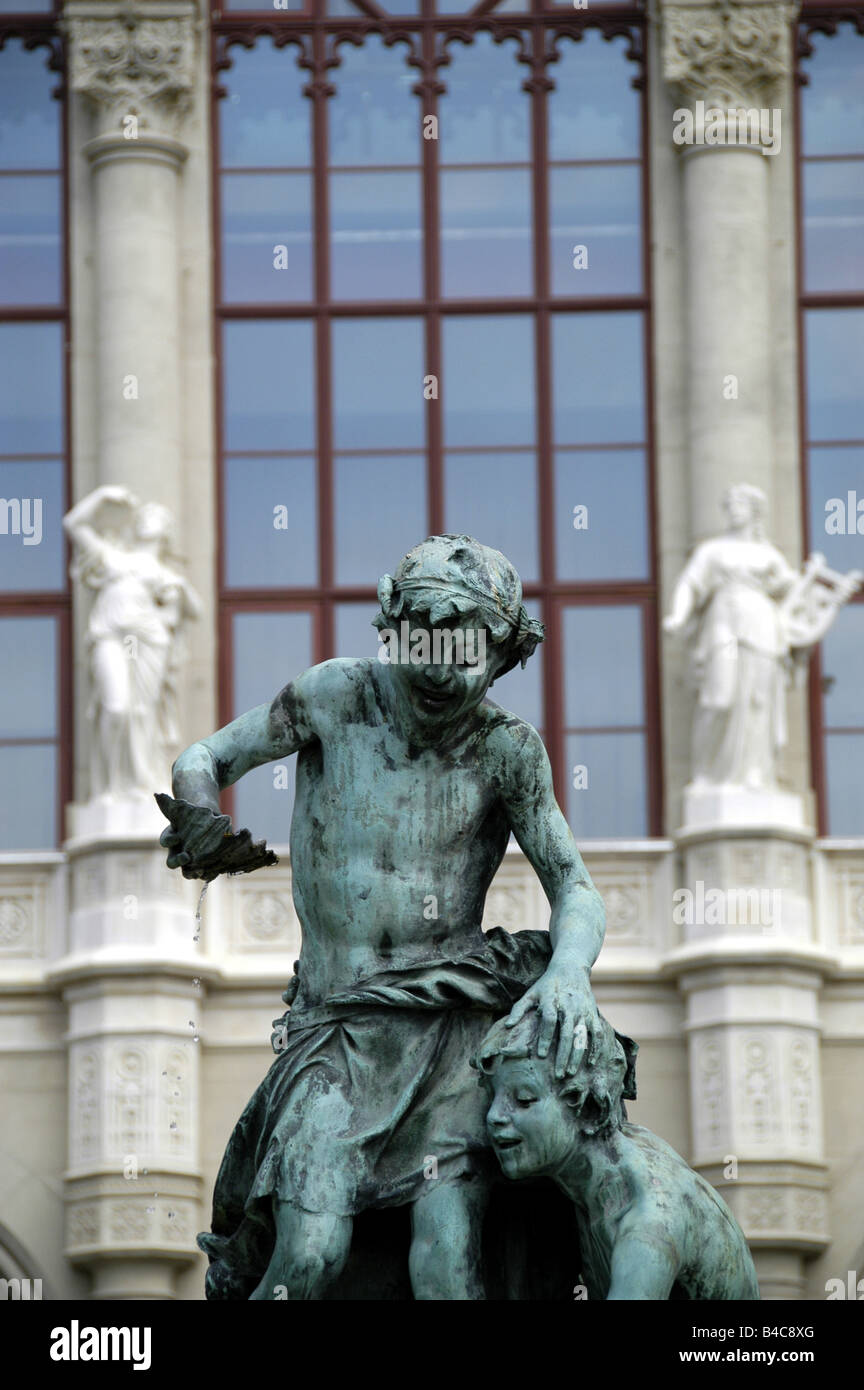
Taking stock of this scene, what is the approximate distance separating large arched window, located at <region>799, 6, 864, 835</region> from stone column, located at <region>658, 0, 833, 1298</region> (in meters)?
0.30

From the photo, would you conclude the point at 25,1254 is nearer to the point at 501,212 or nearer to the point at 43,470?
the point at 43,470

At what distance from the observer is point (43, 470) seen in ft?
67.9

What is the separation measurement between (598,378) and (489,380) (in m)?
0.71

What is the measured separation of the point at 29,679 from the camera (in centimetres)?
2058

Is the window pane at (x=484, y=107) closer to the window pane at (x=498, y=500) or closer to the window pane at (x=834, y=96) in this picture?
the window pane at (x=834, y=96)

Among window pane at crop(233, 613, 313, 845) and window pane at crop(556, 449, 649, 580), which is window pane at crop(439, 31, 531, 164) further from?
window pane at crop(233, 613, 313, 845)

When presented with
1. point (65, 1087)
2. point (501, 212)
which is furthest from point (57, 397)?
point (65, 1087)

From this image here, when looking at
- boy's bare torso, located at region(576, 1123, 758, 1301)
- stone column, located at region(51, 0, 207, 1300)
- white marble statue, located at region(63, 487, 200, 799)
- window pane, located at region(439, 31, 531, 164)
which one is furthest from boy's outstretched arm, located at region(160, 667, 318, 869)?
window pane, located at region(439, 31, 531, 164)

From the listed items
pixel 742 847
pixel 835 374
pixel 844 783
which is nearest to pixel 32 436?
pixel 835 374

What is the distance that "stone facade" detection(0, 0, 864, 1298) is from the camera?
1902 cm

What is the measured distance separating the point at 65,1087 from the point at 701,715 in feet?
14.7

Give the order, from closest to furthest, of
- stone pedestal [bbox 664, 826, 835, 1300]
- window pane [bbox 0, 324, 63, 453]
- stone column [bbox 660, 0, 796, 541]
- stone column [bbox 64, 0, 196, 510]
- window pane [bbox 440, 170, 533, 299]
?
stone pedestal [bbox 664, 826, 835, 1300] → stone column [bbox 660, 0, 796, 541] → stone column [bbox 64, 0, 196, 510] → window pane [bbox 0, 324, 63, 453] → window pane [bbox 440, 170, 533, 299]

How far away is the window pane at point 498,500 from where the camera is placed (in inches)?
808

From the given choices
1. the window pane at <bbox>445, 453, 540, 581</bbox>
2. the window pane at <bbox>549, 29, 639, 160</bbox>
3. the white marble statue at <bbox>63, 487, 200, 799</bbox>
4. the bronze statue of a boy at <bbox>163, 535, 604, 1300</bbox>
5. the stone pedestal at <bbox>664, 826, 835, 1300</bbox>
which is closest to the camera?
the bronze statue of a boy at <bbox>163, 535, 604, 1300</bbox>
